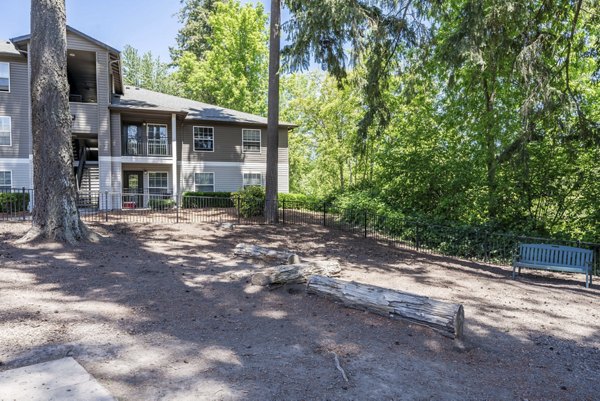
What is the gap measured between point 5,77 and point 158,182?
8.63 metres

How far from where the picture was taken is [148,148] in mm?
20266

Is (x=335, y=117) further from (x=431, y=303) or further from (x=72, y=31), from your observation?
(x=431, y=303)

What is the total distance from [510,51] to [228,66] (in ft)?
79.4

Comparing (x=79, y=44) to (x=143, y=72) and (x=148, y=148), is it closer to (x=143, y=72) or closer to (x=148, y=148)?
(x=148, y=148)

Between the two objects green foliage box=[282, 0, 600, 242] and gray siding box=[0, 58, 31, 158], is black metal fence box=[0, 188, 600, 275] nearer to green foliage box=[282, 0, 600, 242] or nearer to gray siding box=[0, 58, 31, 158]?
green foliage box=[282, 0, 600, 242]

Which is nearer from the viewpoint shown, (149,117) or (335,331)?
(335,331)

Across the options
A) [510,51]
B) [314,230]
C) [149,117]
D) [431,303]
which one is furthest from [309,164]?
[431,303]

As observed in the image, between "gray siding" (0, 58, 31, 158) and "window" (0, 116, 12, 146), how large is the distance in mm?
173

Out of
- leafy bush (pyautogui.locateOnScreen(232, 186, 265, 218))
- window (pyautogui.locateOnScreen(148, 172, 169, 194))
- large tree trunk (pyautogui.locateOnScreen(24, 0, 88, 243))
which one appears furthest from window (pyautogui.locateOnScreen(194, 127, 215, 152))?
large tree trunk (pyautogui.locateOnScreen(24, 0, 88, 243))

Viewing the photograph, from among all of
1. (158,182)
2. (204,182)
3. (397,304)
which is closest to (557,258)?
(397,304)

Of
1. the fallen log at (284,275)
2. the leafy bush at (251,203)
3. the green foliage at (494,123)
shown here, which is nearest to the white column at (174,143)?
the leafy bush at (251,203)

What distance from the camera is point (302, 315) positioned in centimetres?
525

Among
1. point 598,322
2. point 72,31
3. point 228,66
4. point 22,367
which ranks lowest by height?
point 598,322

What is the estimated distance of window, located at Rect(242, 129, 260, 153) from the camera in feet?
75.8
